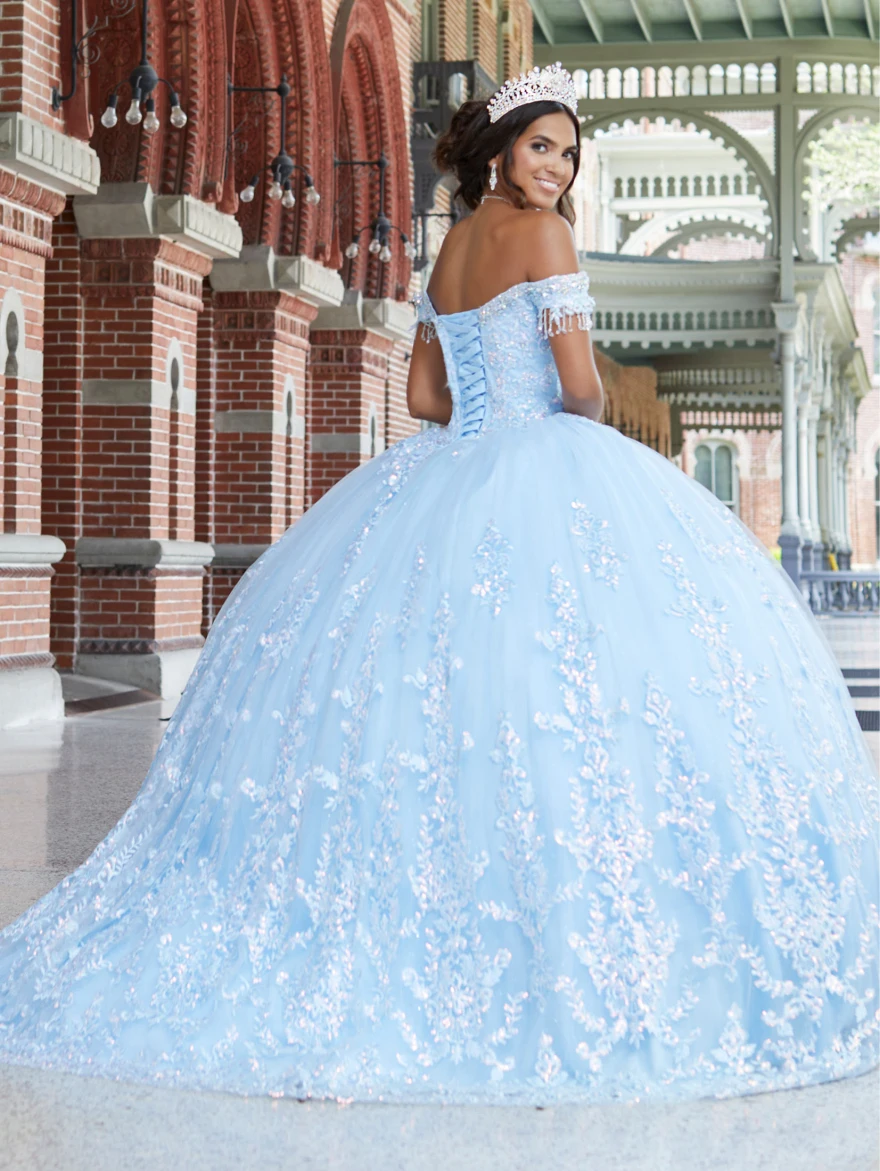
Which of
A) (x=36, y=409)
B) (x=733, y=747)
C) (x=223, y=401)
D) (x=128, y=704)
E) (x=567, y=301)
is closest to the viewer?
(x=733, y=747)

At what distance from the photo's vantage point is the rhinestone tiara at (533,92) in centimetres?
339

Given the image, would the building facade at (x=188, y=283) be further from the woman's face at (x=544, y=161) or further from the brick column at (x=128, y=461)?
the woman's face at (x=544, y=161)

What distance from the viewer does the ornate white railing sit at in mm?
22312

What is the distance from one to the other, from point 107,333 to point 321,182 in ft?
10.7

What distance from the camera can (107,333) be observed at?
33.1 ft

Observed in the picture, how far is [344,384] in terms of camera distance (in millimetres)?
14297

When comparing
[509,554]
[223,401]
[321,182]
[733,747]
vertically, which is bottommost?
[733,747]

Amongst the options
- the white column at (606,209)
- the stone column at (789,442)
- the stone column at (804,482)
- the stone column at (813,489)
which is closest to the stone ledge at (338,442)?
the stone column at (789,442)

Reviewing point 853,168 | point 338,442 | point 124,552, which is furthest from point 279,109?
point 853,168

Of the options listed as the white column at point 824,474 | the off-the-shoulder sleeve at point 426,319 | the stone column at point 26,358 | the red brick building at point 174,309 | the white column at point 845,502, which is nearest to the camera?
the off-the-shoulder sleeve at point 426,319

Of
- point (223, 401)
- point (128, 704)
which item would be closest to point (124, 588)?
point (128, 704)

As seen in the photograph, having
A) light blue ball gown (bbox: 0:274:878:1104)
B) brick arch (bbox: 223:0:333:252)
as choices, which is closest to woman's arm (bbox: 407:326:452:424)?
light blue ball gown (bbox: 0:274:878:1104)

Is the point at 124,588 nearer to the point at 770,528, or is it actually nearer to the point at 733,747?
the point at 733,747

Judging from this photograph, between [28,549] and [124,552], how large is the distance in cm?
172
